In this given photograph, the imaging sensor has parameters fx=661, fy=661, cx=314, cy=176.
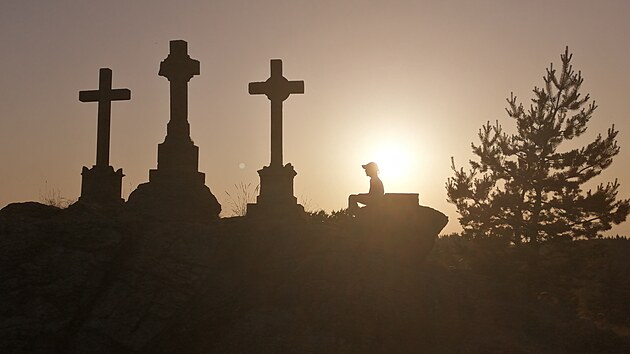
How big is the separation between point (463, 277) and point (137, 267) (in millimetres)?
7579

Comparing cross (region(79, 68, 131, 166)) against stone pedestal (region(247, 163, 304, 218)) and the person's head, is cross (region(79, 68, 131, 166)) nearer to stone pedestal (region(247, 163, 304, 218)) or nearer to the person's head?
stone pedestal (region(247, 163, 304, 218))

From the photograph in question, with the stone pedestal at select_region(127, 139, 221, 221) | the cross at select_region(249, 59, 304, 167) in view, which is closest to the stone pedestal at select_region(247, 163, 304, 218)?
the stone pedestal at select_region(127, 139, 221, 221)

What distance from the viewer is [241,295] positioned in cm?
1236

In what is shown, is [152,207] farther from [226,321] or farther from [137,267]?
[226,321]

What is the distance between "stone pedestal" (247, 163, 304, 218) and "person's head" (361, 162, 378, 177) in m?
1.85

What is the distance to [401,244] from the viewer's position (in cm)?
1463

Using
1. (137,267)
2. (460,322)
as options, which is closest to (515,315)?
(460,322)

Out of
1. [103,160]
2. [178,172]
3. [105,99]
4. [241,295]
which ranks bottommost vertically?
[241,295]

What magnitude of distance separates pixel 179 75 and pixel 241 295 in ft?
21.2

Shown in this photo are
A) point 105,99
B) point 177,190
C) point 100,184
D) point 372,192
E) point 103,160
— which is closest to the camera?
point 177,190

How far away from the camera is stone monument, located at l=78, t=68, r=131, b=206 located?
58.0ft

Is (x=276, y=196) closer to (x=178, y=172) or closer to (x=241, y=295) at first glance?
(x=178, y=172)

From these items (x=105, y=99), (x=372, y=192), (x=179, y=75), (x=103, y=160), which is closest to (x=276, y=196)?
(x=372, y=192)

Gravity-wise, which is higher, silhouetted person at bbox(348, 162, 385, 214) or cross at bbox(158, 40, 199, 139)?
cross at bbox(158, 40, 199, 139)
